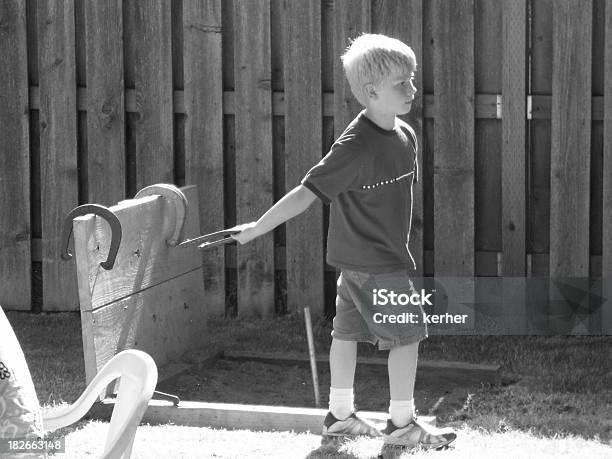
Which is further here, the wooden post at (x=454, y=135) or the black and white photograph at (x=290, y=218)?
the wooden post at (x=454, y=135)

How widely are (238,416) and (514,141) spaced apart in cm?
229

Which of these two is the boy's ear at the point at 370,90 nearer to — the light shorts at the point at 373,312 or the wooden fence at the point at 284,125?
the light shorts at the point at 373,312

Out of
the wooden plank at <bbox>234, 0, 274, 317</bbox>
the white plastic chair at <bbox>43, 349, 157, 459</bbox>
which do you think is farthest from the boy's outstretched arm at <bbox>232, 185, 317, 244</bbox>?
the wooden plank at <bbox>234, 0, 274, 317</bbox>

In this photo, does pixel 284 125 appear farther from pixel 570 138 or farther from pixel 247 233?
pixel 247 233

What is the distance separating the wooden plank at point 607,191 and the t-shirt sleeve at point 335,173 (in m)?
2.19

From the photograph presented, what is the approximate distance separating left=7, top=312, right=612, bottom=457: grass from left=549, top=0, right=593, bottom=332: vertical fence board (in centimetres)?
46

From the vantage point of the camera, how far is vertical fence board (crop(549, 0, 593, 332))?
6312 mm

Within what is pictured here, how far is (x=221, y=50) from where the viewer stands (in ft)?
22.3

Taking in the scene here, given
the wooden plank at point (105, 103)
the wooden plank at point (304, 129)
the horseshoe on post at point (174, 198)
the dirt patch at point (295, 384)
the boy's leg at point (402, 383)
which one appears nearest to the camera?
the boy's leg at point (402, 383)

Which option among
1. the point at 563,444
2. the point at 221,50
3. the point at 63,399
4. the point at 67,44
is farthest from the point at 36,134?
the point at 563,444

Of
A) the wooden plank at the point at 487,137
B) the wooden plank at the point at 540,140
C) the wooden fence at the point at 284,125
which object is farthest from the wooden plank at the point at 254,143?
the wooden plank at the point at 540,140

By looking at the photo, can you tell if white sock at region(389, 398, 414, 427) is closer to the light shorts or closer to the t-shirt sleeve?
the light shorts

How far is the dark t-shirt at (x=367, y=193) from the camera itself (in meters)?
4.57

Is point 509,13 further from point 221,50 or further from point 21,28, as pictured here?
point 21,28
